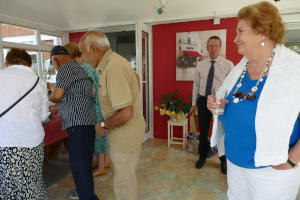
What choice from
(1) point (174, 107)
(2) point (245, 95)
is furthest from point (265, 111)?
(1) point (174, 107)

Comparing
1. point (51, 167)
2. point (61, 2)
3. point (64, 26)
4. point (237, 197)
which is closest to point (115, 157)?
point (237, 197)

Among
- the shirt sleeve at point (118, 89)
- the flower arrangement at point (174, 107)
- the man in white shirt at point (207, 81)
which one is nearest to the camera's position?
the shirt sleeve at point (118, 89)

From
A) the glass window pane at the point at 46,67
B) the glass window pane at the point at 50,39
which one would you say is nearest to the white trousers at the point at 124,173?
the glass window pane at the point at 46,67

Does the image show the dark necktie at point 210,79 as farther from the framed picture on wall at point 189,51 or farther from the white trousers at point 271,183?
the white trousers at point 271,183

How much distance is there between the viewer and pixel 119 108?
134 centimetres

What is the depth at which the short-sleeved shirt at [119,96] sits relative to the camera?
4.41ft

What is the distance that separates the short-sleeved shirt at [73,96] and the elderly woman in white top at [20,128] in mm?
174

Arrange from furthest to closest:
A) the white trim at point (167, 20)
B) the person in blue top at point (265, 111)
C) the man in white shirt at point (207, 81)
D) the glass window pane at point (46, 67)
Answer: the glass window pane at point (46, 67) < the white trim at point (167, 20) < the man in white shirt at point (207, 81) < the person in blue top at point (265, 111)

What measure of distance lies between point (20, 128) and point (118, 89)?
33.1 inches

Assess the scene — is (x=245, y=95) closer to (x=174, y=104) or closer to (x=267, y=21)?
(x=267, y=21)

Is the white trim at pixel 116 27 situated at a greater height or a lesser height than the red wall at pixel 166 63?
greater

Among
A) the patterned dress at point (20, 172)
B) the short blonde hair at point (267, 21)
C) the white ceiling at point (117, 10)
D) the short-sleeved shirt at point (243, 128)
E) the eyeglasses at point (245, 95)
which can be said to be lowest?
the patterned dress at point (20, 172)

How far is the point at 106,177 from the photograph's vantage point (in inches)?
105

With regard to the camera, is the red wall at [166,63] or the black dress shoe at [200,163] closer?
the black dress shoe at [200,163]
